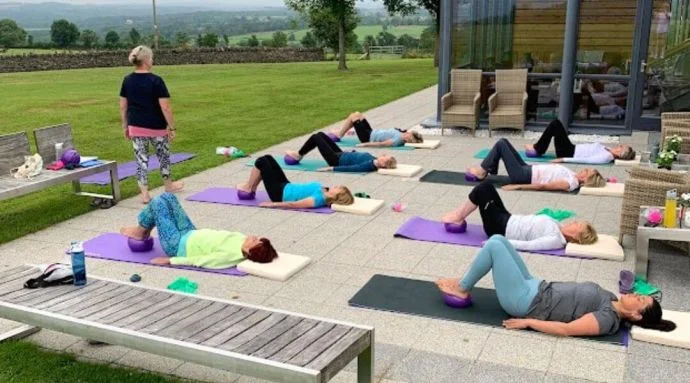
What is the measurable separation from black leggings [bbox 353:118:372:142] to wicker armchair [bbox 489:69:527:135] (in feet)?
8.04

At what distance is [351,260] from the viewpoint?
19.3 ft

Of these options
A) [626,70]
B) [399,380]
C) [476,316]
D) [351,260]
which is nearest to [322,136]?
[351,260]

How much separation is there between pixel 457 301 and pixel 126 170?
20.4 feet

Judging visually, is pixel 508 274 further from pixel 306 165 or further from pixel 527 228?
pixel 306 165

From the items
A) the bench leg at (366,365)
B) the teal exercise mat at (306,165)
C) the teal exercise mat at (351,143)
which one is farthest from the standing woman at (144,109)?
the bench leg at (366,365)

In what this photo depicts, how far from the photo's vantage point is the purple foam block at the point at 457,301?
189 inches

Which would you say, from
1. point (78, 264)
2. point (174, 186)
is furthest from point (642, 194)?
point (174, 186)

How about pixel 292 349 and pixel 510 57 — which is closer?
pixel 292 349

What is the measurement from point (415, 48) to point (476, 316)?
141 feet

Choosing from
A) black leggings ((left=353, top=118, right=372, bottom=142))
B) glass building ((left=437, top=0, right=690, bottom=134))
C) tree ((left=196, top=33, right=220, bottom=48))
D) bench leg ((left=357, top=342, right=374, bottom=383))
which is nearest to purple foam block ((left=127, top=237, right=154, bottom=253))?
bench leg ((left=357, top=342, right=374, bottom=383))

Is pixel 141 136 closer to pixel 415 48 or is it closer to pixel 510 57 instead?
pixel 510 57

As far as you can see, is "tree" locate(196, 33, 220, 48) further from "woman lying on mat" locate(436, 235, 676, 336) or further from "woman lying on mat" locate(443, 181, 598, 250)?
"woman lying on mat" locate(436, 235, 676, 336)

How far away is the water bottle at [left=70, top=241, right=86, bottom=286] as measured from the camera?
404cm

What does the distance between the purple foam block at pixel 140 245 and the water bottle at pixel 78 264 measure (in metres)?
1.78
